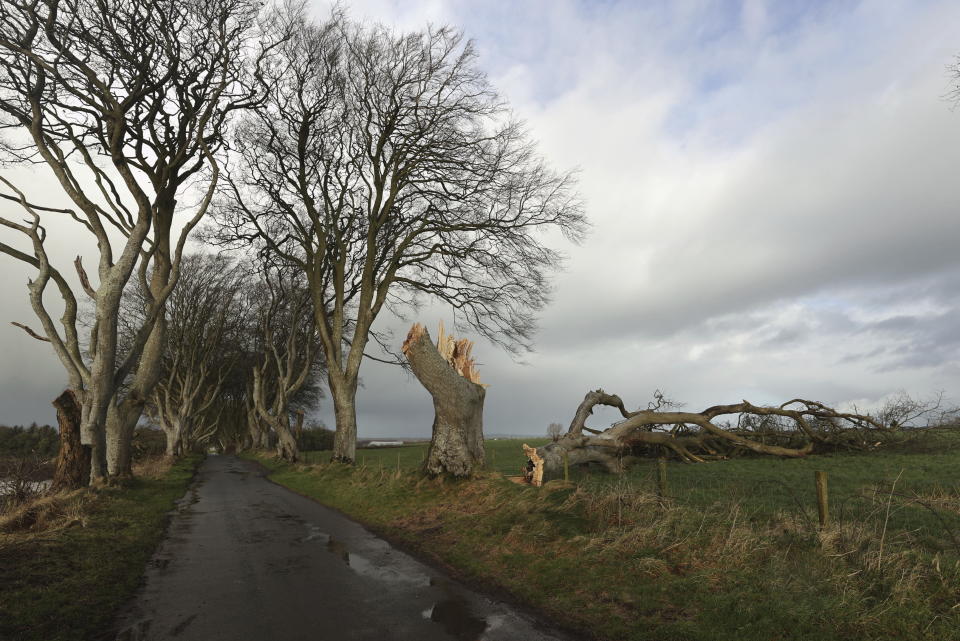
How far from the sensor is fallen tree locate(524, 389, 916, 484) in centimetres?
1877

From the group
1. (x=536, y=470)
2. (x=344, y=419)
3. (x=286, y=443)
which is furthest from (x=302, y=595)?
(x=286, y=443)

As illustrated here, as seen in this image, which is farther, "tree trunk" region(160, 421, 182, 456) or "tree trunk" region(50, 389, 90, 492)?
"tree trunk" region(160, 421, 182, 456)

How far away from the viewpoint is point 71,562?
7566mm

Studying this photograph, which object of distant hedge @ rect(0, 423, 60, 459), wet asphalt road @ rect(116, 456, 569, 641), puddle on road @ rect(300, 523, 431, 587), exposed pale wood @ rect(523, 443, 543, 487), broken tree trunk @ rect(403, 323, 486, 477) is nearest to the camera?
wet asphalt road @ rect(116, 456, 569, 641)

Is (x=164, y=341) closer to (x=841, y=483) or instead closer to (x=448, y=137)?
(x=448, y=137)

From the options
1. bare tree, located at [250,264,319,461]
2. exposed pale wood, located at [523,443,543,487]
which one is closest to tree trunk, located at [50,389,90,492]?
exposed pale wood, located at [523,443,543,487]

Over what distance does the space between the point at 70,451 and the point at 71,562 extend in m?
7.91

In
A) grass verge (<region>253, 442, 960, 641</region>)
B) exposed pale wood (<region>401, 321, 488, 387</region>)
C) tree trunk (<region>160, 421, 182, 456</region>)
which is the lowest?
grass verge (<region>253, 442, 960, 641</region>)

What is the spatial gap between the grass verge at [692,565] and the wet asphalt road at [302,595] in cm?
81

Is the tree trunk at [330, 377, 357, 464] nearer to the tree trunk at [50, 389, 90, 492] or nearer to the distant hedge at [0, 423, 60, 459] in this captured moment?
the tree trunk at [50, 389, 90, 492]

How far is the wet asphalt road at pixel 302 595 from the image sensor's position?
5.56 m

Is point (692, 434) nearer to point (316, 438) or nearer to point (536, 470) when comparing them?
point (536, 470)

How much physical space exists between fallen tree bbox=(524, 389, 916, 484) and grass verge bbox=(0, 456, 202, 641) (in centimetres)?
1233

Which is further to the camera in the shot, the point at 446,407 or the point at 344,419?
the point at 344,419
